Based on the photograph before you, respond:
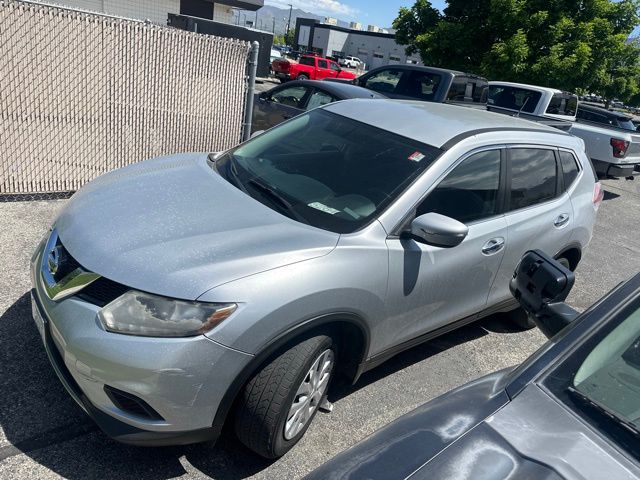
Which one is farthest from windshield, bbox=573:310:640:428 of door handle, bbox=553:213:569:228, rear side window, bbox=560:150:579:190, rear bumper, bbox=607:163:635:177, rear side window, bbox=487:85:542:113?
rear side window, bbox=487:85:542:113

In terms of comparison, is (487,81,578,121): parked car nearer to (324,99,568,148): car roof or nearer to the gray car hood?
(324,99,568,148): car roof

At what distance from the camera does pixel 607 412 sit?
5.02ft

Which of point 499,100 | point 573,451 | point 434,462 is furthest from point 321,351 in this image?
point 499,100

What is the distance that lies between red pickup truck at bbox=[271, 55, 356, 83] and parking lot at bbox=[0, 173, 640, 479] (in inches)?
975

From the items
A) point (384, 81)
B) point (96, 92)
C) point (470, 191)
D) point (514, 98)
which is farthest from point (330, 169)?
point (514, 98)

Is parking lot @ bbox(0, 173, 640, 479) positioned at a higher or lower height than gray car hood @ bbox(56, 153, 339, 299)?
lower

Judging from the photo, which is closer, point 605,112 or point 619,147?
point 619,147

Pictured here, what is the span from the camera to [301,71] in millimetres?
28266

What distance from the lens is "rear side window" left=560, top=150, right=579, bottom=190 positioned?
13.3 ft

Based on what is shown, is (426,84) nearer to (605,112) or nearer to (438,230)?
(605,112)

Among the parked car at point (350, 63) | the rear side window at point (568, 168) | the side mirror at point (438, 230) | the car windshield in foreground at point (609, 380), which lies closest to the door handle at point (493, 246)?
the side mirror at point (438, 230)

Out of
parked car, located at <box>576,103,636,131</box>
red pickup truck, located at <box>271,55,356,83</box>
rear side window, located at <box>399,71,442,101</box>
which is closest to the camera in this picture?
rear side window, located at <box>399,71,442,101</box>

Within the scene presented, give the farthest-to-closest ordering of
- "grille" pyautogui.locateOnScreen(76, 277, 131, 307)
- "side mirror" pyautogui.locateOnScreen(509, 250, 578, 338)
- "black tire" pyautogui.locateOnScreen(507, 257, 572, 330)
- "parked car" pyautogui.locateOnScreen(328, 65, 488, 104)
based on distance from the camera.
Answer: "parked car" pyautogui.locateOnScreen(328, 65, 488, 104) < "black tire" pyautogui.locateOnScreen(507, 257, 572, 330) < "grille" pyautogui.locateOnScreen(76, 277, 131, 307) < "side mirror" pyautogui.locateOnScreen(509, 250, 578, 338)

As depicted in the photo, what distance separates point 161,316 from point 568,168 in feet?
11.4
